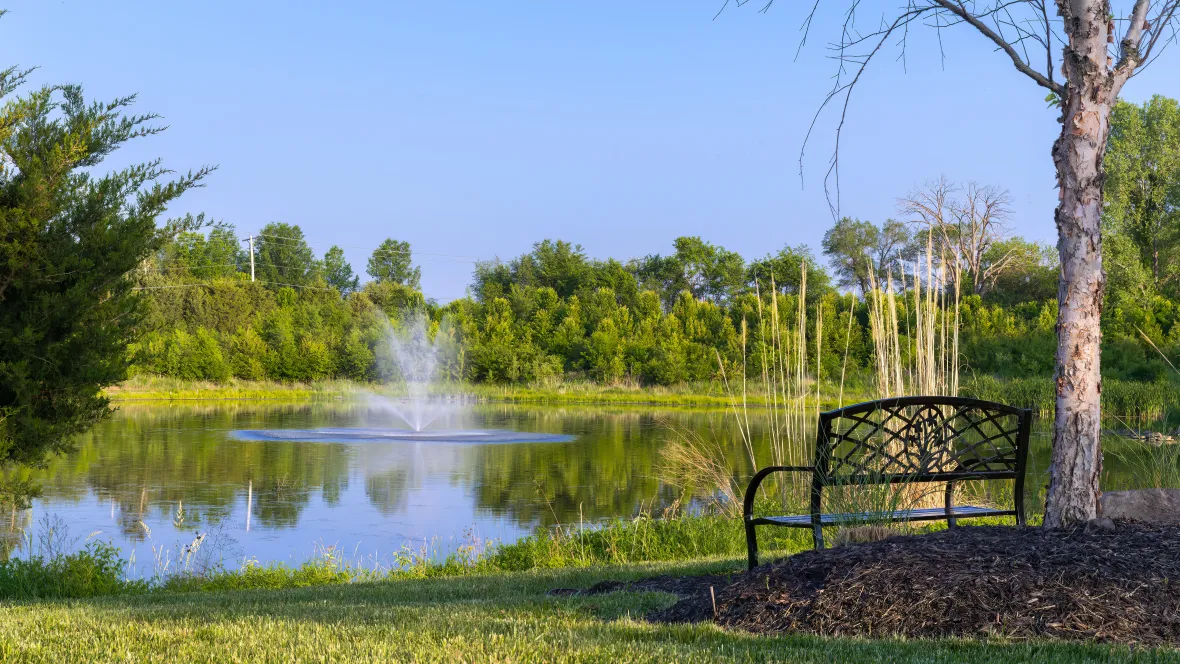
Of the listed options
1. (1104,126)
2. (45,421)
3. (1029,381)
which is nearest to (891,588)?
(1104,126)

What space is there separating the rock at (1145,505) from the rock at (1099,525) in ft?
2.00

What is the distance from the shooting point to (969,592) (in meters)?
3.21

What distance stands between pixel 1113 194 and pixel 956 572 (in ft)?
110

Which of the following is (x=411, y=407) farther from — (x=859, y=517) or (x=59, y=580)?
(x=859, y=517)

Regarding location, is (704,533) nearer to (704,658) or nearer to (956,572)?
(956,572)

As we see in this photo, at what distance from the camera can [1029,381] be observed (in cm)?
1844

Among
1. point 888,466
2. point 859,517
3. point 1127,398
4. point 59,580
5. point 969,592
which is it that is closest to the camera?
point 969,592

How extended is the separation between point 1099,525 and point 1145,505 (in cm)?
95

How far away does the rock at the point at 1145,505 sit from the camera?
467 centimetres

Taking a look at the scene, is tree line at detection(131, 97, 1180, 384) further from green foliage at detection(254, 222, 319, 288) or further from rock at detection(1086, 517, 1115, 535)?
rock at detection(1086, 517, 1115, 535)

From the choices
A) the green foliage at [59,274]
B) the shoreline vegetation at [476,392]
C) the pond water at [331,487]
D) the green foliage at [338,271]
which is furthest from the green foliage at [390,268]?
the green foliage at [59,274]

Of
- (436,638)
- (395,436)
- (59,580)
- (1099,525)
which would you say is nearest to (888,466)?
(1099,525)

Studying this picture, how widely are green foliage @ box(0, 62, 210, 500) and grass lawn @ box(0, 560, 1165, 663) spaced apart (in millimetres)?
2437

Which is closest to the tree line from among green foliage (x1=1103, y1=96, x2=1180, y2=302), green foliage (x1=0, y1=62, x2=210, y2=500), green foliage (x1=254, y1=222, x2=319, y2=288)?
green foliage (x1=1103, y1=96, x2=1180, y2=302)
